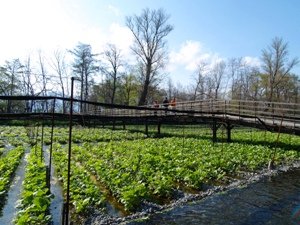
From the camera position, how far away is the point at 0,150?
17562 millimetres

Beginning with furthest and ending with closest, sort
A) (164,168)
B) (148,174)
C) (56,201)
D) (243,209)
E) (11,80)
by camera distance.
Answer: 1. (11,80)
2. (164,168)
3. (148,174)
4. (56,201)
5. (243,209)

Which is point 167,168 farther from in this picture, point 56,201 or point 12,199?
point 12,199

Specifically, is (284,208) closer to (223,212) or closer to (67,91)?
(223,212)

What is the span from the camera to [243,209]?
8656 mm

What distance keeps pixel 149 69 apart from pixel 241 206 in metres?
41.7

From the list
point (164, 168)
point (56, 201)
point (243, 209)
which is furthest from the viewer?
point (164, 168)

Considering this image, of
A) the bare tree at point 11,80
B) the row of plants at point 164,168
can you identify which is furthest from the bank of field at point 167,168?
the bare tree at point 11,80

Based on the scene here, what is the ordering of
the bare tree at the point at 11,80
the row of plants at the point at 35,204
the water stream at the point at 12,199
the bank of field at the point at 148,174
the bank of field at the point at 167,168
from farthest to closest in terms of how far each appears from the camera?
the bare tree at the point at 11,80
the bank of field at the point at 167,168
the bank of field at the point at 148,174
the water stream at the point at 12,199
the row of plants at the point at 35,204

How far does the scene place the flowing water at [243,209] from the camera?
25.5ft

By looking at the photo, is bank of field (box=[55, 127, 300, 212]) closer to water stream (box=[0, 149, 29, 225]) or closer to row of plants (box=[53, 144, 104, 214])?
row of plants (box=[53, 144, 104, 214])

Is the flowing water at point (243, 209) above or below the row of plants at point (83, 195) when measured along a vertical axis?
below

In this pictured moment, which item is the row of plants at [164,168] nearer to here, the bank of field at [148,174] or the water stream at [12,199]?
the bank of field at [148,174]

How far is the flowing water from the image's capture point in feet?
25.5

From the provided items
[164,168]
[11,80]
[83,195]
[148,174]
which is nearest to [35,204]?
[83,195]
